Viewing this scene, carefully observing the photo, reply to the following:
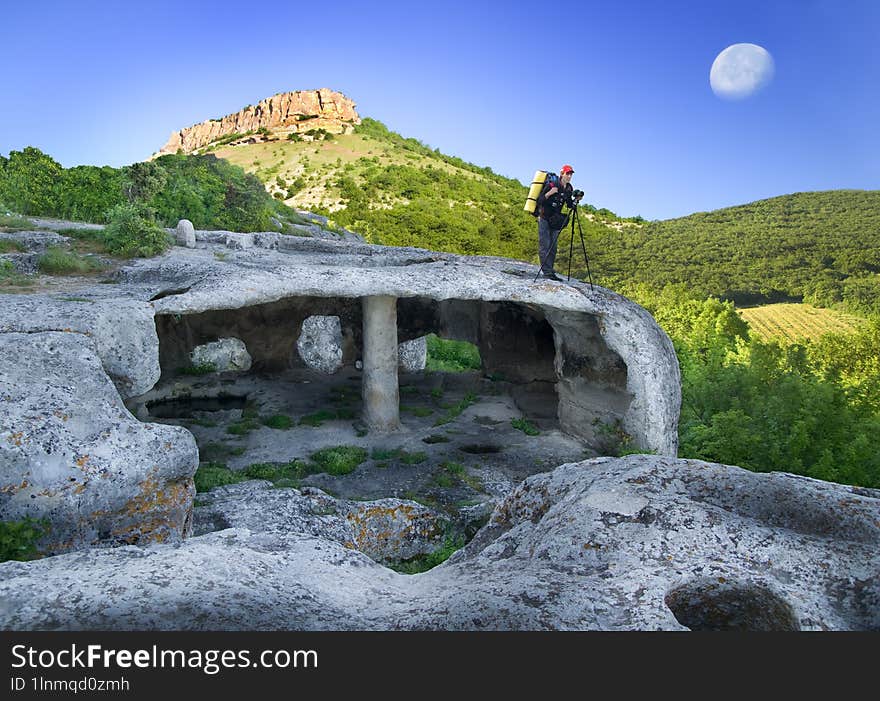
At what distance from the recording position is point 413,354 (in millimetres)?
23609

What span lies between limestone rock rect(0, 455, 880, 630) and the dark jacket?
23.6ft

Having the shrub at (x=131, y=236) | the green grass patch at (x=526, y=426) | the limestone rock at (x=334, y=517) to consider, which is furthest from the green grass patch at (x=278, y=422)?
the green grass patch at (x=526, y=426)

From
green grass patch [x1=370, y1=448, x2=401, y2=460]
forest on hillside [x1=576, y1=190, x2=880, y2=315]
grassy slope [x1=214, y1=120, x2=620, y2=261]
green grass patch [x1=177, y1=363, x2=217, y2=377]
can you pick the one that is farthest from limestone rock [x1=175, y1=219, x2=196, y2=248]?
forest on hillside [x1=576, y1=190, x2=880, y2=315]

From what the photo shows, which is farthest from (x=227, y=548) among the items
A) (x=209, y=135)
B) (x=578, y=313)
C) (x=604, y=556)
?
(x=209, y=135)

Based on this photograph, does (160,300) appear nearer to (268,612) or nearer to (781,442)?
(268,612)

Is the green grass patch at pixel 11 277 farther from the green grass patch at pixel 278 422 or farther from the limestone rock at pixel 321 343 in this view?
the limestone rock at pixel 321 343

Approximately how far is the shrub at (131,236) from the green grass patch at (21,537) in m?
8.07

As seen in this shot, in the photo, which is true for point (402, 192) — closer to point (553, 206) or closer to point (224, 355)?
point (224, 355)

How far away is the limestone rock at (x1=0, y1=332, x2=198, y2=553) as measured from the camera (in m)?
6.46

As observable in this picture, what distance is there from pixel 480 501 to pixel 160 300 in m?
6.29

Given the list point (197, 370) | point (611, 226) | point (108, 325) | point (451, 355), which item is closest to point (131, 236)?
point (108, 325)

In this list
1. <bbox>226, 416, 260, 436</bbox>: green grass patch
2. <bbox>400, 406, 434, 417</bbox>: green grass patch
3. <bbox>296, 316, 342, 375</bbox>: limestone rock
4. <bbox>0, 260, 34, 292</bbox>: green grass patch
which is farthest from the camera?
<bbox>296, 316, 342, 375</bbox>: limestone rock

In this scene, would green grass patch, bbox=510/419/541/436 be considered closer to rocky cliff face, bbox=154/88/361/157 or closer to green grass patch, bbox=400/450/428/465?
green grass patch, bbox=400/450/428/465

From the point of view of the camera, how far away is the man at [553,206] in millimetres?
11883
